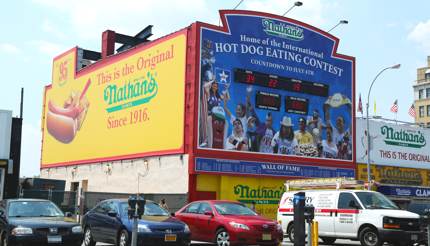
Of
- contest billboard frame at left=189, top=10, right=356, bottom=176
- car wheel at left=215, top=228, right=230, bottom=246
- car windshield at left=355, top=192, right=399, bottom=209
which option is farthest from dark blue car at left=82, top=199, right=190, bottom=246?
contest billboard frame at left=189, top=10, right=356, bottom=176

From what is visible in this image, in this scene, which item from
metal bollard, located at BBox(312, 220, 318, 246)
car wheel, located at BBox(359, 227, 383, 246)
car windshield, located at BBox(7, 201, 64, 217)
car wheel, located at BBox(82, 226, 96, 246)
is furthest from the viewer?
car wheel, located at BBox(359, 227, 383, 246)

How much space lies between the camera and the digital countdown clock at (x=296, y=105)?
113 ft

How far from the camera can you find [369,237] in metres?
18.0

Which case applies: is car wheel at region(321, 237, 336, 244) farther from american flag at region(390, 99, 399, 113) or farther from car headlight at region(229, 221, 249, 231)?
american flag at region(390, 99, 399, 113)

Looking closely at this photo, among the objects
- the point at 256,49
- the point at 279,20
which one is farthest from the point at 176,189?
the point at 279,20

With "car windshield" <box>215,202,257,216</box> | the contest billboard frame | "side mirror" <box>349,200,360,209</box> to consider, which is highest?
the contest billboard frame

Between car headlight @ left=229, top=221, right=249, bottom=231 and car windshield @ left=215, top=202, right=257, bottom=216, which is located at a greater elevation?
car windshield @ left=215, top=202, right=257, bottom=216

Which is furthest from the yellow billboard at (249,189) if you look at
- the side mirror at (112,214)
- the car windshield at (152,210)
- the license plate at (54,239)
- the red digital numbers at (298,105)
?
the license plate at (54,239)

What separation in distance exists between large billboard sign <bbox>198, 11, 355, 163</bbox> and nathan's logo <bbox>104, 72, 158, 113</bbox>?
4.66 m

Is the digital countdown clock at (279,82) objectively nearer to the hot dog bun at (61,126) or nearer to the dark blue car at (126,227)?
the hot dog bun at (61,126)

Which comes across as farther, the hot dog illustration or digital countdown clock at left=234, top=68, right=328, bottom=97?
the hot dog illustration

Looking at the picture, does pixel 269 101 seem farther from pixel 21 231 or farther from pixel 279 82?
pixel 21 231

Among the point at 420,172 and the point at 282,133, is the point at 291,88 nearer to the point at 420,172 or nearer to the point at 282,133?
the point at 282,133

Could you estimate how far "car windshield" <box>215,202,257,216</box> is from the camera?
56.1ft
